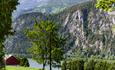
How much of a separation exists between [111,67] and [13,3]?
561 ft

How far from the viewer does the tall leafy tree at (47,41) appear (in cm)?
6738

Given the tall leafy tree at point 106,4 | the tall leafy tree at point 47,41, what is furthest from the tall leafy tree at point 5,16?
the tall leafy tree at point 47,41

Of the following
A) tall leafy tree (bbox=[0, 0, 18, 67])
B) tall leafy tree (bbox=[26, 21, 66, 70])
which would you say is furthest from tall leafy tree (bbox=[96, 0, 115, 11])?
tall leafy tree (bbox=[26, 21, 66, 70])

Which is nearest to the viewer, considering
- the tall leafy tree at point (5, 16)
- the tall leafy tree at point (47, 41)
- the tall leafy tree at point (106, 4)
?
the tall leafy tree at point (106, 4)

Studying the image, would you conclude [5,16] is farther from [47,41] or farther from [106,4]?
[47,41]

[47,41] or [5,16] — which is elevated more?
[5,16]

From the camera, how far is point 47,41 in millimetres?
67188

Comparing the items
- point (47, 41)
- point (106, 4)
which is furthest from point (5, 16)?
point (47, 41)

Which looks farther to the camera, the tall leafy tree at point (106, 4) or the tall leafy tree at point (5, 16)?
the tall leafy tree at point (5, 16)

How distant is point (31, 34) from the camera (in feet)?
225

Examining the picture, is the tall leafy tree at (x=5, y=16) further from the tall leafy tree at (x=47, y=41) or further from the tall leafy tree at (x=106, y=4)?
the tall leafy tree at (x=47, y=41)

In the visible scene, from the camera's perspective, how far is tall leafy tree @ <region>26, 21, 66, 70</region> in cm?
6738

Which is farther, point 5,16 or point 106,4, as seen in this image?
point 5,16

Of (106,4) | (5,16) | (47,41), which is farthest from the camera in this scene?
(47,41)
